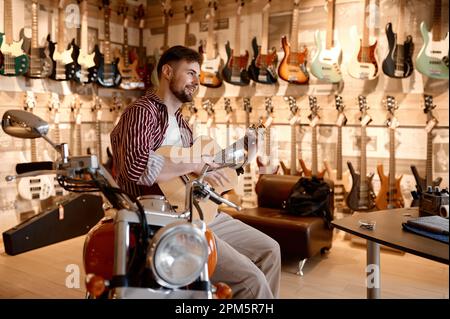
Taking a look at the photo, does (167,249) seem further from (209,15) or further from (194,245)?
(209,15)

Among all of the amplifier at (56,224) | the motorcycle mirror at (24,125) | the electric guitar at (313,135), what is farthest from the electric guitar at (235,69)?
the motorcycle mirror at (24,125)

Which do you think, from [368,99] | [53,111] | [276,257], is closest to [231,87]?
[368,99]

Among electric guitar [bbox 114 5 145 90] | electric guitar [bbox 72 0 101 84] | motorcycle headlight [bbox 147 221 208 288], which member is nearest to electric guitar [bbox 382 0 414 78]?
electric guitar [bbox 114 5 145 90]

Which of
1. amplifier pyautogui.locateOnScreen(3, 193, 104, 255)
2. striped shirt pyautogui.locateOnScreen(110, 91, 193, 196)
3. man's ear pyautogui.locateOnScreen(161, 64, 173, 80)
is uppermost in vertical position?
man's ear pyautogui.locateOnScreen(161, 64, 173, 80)

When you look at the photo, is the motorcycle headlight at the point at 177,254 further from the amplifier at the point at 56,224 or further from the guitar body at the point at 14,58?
the guitar body at the point at 14,58

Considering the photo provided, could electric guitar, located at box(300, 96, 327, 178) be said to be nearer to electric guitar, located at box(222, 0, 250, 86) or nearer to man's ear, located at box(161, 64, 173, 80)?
electric guitar, located at box(222, 0, 250, 86)

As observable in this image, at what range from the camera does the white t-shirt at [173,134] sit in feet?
5.65

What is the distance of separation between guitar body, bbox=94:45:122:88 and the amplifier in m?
1.15

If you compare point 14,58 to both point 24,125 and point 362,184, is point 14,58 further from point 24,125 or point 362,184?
point 362,184

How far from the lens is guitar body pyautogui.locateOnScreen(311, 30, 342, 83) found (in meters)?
3.46

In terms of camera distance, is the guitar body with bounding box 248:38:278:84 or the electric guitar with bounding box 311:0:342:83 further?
the guitar body with bounding box 248:38:278:84

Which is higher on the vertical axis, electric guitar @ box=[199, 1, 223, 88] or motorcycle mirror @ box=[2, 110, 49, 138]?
electric guitar @ box=[199, 1, 223, 88]

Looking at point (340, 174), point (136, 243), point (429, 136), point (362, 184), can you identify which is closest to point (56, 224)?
point (340, 174)
